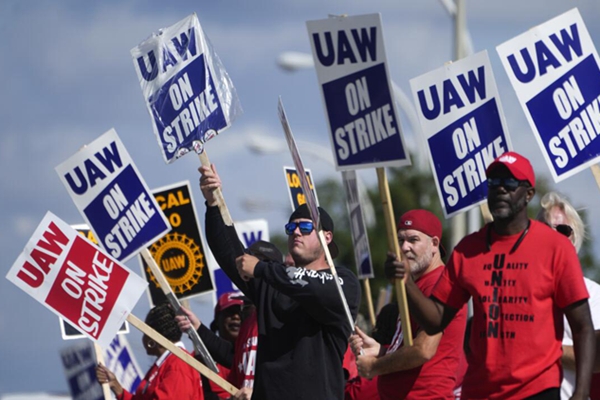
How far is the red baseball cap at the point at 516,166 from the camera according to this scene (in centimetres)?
549

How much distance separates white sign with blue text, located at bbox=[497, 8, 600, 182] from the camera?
7.39 metres

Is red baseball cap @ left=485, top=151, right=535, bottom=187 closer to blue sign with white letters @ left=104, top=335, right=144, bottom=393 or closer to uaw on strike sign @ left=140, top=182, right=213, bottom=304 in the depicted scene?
uaw on strike sign @ left=140, top=182, right=213, bottom=304

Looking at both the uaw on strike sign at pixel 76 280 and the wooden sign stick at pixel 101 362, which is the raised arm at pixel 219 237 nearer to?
the uaw on strike sign at pixel 76 280

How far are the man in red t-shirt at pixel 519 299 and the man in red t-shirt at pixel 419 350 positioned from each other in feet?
3.30

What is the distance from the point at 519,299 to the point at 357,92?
1.31m

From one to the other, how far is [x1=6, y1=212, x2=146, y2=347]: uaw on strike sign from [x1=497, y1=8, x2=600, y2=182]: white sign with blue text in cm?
319

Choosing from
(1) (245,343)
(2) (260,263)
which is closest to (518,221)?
(2) (260,263)

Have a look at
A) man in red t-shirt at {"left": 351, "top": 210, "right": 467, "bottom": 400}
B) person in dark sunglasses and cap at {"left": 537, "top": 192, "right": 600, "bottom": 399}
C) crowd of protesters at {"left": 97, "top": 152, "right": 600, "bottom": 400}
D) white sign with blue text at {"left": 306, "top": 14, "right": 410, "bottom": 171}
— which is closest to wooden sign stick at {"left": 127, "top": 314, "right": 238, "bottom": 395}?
crowd of protesters at {"left": 97, "top": 152, "right": 600, "bottom": 400}

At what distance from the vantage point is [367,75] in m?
5.98

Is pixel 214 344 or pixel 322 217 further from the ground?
pixel 322 217

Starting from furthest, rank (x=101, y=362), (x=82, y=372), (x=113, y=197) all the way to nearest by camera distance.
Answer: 1. (x=82, y=372)
2. (x=101, y=362)
3. (x=113, y=197)

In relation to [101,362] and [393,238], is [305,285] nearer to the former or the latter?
[393,238]

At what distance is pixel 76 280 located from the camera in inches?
362

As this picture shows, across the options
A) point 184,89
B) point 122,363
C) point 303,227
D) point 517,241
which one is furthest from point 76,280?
point 517,241
